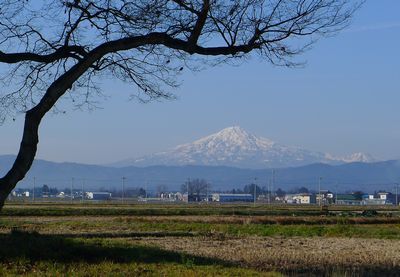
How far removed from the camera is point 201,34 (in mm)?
13125

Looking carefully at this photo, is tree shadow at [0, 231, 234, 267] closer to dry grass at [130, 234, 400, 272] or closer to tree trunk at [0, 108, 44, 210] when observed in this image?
tree trunk at [0, 108, 44, 210]

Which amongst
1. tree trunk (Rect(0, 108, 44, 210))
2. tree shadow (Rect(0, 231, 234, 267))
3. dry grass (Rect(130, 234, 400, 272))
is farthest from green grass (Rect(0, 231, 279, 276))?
dry grass (Rect(130, 234, 400, 272))

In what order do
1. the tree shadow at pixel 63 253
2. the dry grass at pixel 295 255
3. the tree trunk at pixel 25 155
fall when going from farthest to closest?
the dry grass at pixel 295 255 → the tree shadow at pixel 63 253 → the tree trunk at pixel 25 155

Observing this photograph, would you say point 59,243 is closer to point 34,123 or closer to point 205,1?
point 34,123

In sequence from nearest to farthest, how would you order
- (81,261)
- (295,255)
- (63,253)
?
(81,261) < (63,253) < (295,255)

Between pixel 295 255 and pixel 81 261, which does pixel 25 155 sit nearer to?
pixel 81 261

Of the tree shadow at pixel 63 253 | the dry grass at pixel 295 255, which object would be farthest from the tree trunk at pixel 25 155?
the dry grass at pixel 295 255

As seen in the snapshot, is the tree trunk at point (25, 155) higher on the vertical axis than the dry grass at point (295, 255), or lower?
higher

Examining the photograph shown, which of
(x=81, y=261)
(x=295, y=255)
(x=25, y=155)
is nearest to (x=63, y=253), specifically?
(x=81, y=261)

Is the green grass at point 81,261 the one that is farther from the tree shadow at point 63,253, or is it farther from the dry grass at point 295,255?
the dry grass at point 295,255

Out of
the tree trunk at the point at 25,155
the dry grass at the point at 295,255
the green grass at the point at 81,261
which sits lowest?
the dry grass at the point at 295,255

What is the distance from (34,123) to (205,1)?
139 inches

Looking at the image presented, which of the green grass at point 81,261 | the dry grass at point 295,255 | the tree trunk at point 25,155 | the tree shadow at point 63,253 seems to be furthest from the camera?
the dry grass at point 295,255

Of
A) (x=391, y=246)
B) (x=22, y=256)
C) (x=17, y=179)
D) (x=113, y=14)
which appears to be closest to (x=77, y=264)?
(x=22, y=256)
